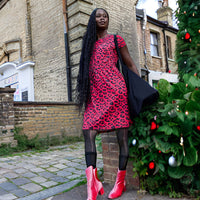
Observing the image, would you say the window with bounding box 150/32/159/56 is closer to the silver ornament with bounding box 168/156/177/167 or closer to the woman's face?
the woman's face

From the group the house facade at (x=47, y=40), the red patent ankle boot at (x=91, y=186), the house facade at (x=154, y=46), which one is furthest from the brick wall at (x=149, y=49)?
the red patent ankle boot at (x=91, y=186)

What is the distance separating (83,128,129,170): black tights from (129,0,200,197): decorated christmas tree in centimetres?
10

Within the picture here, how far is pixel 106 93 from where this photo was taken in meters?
2.15

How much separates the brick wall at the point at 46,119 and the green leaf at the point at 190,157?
13.1 ft

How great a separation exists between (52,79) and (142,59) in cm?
611

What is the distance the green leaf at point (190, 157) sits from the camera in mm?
1832

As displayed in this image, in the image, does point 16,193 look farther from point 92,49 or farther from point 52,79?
point 52,79

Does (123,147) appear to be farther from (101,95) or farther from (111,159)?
(101,95)

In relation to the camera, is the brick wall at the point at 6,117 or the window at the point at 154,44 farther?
the window at the point at 154,44

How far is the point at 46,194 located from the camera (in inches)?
96.0

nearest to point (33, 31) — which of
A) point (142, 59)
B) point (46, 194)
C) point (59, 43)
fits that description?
point (59, 43)

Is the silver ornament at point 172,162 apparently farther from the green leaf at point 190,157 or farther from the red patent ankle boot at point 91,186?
the red patent ankle boot at point 91,186

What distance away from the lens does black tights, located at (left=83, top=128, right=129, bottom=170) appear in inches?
81.0

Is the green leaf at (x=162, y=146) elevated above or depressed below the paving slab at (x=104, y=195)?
above
